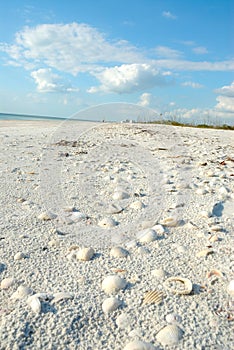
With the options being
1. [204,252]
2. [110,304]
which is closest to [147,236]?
[204,252]

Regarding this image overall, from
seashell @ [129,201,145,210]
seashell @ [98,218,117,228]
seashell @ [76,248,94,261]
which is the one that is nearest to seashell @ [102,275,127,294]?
seashell @ [76,248,94,261]

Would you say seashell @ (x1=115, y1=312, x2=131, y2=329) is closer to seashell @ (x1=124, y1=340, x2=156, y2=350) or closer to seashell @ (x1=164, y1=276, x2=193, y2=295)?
seashell @ (x1=124, y1=340, x2=156, y2=350)

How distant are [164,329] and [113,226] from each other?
1277 mm

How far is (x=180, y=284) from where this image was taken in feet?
5.82

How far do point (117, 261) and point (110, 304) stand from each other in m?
0.48

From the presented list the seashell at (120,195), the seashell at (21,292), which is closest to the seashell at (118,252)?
the seashell at (21,292)

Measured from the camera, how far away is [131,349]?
1288mm

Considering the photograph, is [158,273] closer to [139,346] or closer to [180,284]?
[180,284]

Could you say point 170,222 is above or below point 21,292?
above

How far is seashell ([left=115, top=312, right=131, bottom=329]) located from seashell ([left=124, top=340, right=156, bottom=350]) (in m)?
0.12

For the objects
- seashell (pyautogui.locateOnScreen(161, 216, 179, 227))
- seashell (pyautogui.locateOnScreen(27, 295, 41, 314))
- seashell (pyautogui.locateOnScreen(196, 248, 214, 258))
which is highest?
seashell (pyautogui.locateOnScreen(161, 216, 179, 227))

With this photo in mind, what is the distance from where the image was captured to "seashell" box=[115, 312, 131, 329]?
1449 millimetres

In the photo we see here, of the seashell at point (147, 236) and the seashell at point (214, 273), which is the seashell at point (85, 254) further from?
the seashell at point (214, 273)

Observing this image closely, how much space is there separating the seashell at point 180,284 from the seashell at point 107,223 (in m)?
0.93
